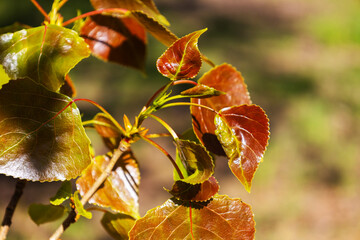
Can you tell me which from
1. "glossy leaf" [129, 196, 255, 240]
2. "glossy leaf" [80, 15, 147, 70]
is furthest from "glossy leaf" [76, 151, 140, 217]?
"glossy leaf" [80, 15, 147, 70]

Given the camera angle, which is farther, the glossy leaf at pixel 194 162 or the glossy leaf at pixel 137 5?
the glossy leaf at pixel 137 5

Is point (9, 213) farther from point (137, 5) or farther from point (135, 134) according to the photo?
point (137, 5)

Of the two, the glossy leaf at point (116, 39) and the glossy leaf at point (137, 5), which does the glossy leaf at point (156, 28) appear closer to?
the glossy leaf at point (137, 5)

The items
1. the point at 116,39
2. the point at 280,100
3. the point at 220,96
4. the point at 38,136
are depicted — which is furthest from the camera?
the point at 280,100

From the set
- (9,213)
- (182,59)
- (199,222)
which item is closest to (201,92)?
(182,59)

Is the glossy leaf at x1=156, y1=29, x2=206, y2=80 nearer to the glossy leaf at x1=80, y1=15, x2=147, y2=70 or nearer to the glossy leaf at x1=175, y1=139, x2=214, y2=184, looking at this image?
the glossy leaf at x1=175, y1=139, x2=214, y2=184

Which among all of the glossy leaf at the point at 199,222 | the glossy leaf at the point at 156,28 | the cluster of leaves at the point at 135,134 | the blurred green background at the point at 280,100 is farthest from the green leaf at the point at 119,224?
the blurred green background at the point at 280,100
